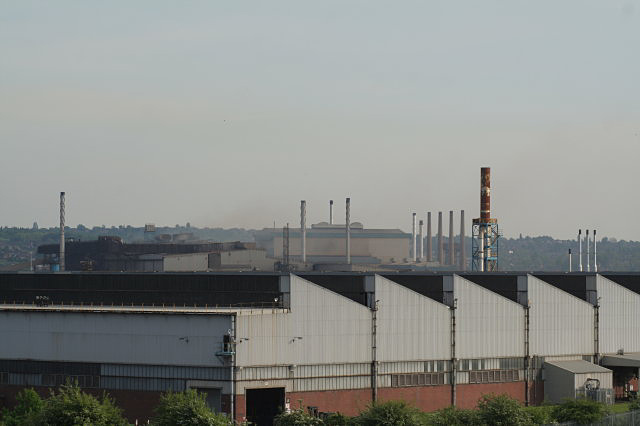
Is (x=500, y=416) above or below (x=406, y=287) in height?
below

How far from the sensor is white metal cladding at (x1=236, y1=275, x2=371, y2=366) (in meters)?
69.3

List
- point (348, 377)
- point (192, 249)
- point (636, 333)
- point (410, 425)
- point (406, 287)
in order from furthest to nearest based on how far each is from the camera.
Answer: point (192, 249)
point (636, 333)
point (406, 287)
point (348, 377)
point (410, 425)

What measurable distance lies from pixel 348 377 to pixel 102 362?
50.2 ft

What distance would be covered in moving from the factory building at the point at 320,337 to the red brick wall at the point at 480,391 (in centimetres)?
10

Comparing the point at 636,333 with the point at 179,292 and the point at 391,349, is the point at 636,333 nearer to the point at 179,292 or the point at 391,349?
the point at 391,349

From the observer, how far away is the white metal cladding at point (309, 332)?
69.3m

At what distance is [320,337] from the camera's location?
72812mm

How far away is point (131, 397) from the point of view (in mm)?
70500

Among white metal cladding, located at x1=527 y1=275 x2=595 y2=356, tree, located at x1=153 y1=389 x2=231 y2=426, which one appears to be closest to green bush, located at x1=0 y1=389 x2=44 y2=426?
tree, located at x1=153 y1=389 x2=231 y2=426

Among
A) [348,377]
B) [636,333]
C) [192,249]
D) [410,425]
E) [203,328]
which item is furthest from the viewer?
[192,249]

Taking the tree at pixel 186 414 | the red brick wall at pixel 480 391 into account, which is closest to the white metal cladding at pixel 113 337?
the tree at pixel 186 414

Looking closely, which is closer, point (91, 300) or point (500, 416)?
point (500, 416)

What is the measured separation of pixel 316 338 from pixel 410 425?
17372 mm

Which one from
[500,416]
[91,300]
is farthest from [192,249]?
[500,416]
